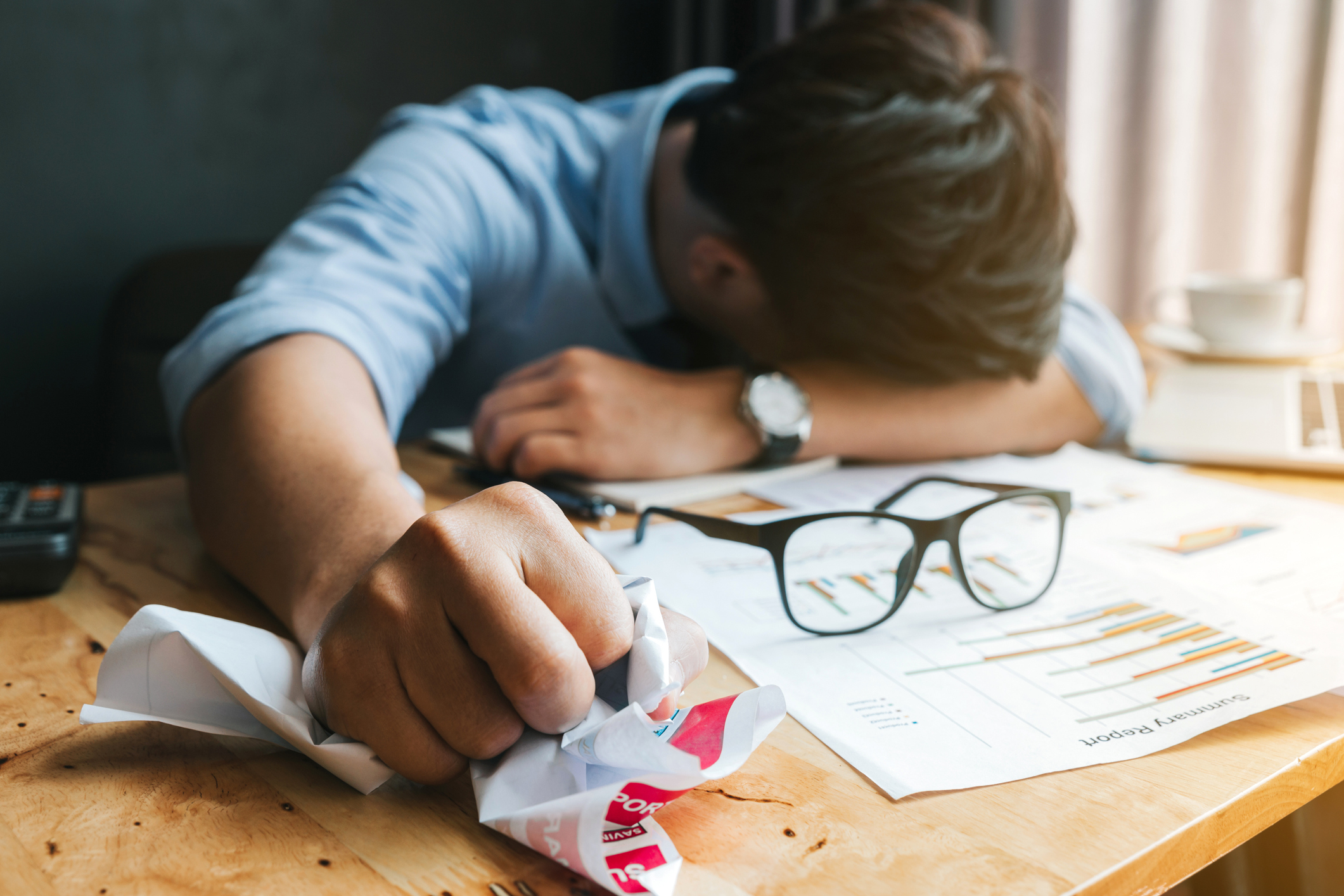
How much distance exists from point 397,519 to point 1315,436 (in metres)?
0.81

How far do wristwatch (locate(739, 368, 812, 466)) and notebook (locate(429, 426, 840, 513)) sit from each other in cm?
2

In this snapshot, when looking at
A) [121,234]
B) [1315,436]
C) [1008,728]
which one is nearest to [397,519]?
[1008,728]

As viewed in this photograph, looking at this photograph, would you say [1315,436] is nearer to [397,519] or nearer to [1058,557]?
[1058,557]

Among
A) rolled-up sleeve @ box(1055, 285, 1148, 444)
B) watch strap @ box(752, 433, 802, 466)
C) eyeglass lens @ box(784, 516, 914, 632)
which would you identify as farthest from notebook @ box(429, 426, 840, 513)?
rolled-up sleeve @ box(1055, 285, 1148, 444)

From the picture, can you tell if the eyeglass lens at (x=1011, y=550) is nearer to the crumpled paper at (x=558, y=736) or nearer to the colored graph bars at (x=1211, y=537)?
the colored graph bars at (x=1211, y=537)

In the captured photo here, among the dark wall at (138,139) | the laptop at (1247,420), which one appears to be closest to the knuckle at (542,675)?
the laptop at (1247,420)

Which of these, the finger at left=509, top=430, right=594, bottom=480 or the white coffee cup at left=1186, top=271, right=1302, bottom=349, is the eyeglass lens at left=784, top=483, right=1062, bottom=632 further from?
the white coffee cup at left=1186, top=271, right=1302, bottom=349

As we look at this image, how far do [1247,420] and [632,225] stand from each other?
0.64m

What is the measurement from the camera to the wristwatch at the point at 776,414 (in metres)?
0.76

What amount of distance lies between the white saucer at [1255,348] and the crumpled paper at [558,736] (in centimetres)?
101

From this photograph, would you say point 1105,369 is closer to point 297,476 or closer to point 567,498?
point 567,498

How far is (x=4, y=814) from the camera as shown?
0.99ft

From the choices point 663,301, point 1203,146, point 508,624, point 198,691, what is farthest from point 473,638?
point 1203,146

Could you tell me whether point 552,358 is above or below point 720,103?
below
